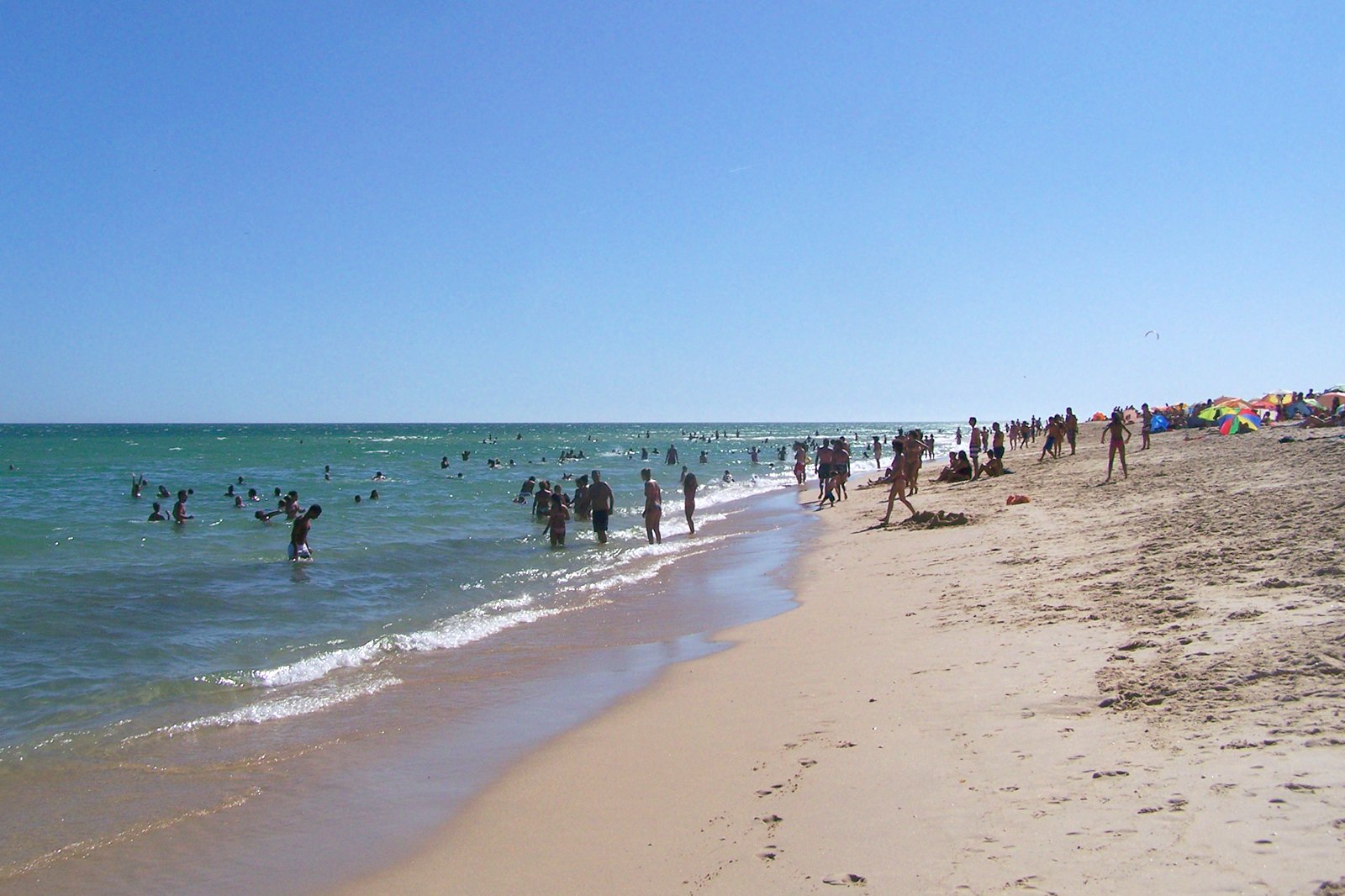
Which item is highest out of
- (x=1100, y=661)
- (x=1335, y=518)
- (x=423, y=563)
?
(x=1335, y=518)

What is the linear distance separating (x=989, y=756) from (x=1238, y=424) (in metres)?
29.5

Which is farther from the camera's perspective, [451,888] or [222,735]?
[222,735]

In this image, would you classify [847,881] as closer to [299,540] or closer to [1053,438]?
[299,540]

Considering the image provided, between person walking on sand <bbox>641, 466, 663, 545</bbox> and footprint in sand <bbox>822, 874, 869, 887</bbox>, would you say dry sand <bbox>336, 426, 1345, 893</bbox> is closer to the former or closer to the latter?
footprint in sand <bbox>822, 874, 869, 887</bbox>

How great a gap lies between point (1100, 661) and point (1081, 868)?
9.36 feet

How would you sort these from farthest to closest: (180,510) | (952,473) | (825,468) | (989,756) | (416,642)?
(825,468) < (952,473) < (180,510) < (416,642) < (989,756)

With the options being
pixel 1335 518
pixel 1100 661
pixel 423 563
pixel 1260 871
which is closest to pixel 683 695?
pixel 1100 661

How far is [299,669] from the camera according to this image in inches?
315

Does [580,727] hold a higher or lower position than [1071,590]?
lower

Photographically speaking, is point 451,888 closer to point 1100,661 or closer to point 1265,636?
point 1100,661

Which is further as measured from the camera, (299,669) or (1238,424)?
(1238,424)

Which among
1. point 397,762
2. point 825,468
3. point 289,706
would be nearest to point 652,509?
point 825,468

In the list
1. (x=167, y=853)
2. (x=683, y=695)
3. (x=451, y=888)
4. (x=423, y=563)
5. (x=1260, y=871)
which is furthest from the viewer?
(x=423, y=563)

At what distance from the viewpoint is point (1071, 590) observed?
26.0ft
